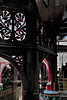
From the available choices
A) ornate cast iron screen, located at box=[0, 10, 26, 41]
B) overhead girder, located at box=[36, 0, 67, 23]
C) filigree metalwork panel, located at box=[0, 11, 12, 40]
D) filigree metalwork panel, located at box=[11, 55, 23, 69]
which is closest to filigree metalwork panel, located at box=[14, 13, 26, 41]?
ornate cast iron screen, located at box=[0, 10, 26, 41]

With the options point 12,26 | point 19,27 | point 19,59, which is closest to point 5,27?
point 12,26

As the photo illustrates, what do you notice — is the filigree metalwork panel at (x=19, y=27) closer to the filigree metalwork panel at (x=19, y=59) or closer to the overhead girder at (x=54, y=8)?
the filigree metalwork panel at (x=19, y=59)

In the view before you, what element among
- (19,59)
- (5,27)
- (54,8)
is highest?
(5,27)

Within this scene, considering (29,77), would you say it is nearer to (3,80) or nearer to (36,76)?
(36,76)

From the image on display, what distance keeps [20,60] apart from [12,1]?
2454 mm

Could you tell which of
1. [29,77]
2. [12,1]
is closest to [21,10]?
[12,1]

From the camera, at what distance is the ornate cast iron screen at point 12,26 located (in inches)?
347

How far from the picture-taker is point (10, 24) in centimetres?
887

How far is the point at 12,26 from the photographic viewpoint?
29.1ft

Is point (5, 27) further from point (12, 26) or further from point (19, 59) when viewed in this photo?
point (19, 59)

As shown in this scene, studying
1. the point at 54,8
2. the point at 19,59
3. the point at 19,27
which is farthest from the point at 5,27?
the point at 54,8

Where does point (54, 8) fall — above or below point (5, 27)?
below

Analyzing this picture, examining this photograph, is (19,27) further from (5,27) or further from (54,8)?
(54,8)

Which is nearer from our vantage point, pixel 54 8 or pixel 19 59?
→ pixel 54 8
